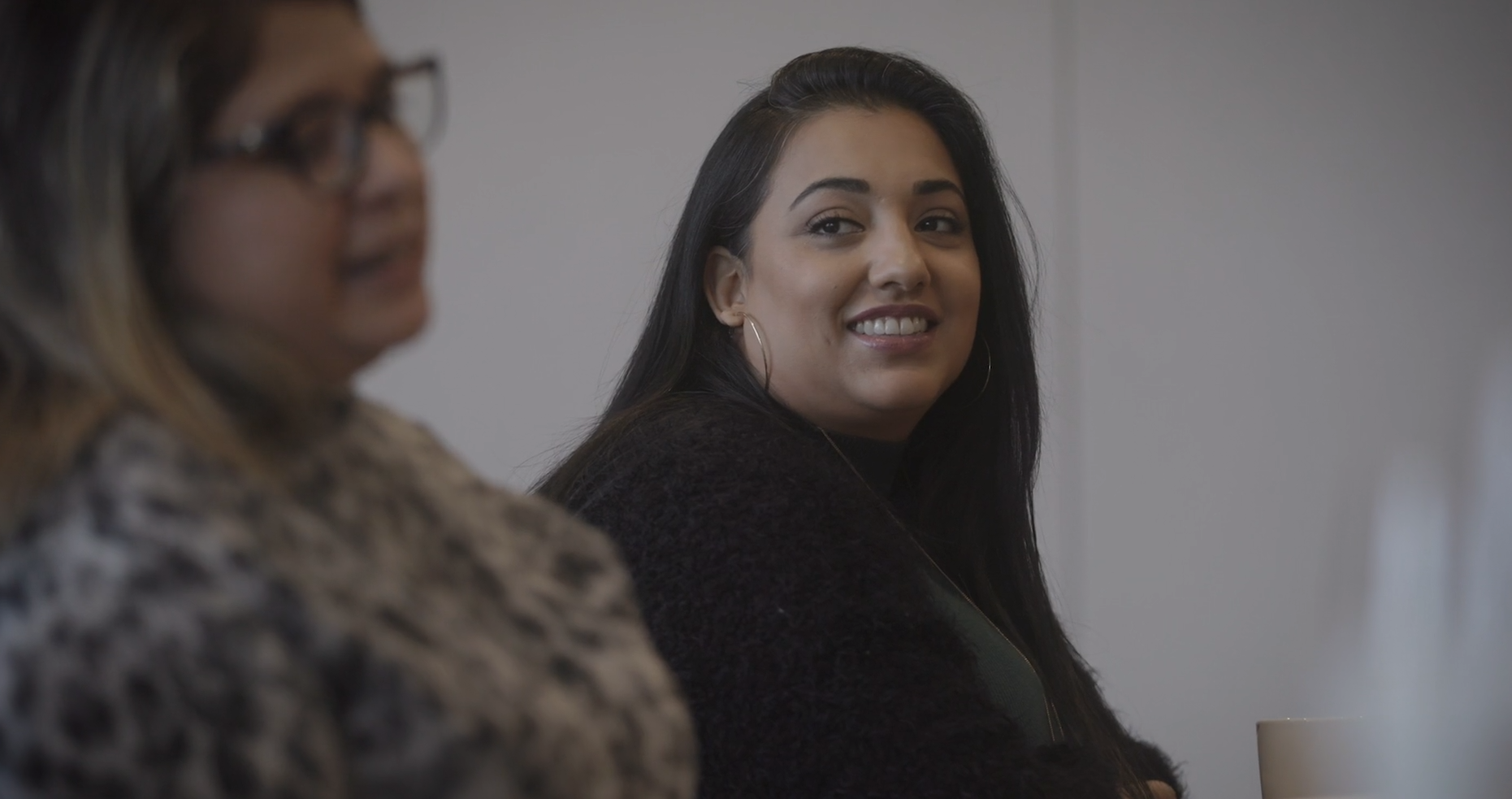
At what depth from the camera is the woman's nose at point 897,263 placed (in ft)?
4.65

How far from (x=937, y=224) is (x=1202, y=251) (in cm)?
142

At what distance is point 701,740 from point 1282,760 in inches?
23.9

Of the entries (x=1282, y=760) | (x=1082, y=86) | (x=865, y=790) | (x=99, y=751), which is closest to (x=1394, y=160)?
(x=1082, y=86)

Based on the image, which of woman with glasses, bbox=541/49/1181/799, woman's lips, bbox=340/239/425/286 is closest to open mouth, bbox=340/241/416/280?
woman's lips, bbox=340/239/425/286

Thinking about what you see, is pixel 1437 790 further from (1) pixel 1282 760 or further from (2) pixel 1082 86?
(2) pixel 1082 86

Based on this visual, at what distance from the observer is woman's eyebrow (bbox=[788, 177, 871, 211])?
145 cm

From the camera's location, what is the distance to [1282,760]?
4.41 ft

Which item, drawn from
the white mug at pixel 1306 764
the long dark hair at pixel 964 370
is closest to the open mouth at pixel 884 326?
the long dark hair at pixel 964 370

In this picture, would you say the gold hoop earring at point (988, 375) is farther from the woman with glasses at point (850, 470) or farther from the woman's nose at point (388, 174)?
the woman's nose at point (388, 174)

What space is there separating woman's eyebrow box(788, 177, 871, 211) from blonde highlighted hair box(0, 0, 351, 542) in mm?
901

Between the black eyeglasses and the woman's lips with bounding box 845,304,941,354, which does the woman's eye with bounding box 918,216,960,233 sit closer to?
the woman's lips with bounding box 845,304,941,354

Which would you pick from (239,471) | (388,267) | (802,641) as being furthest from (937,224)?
(239,471)

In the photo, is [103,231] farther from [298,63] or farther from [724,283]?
[724,283]

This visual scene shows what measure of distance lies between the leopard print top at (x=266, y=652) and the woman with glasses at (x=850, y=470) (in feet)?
1.34
